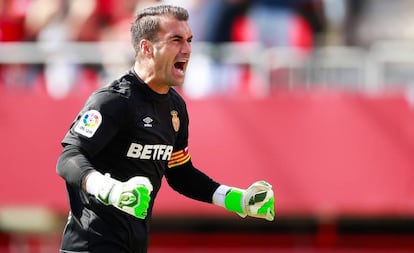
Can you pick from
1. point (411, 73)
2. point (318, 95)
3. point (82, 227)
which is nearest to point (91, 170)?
point (82, 227)

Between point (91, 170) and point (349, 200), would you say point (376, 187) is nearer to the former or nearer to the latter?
point (349, 200)

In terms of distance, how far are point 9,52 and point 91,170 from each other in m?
5.37

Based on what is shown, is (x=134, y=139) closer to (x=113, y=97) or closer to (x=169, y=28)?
(x=113, y=97)

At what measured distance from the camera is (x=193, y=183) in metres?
5.68

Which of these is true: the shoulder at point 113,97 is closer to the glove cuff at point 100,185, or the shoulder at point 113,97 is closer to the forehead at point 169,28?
the forehead at point 169,28

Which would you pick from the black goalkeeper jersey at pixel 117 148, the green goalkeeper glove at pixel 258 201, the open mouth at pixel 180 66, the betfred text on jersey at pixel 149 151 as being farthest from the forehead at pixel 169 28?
the green goalkeeper glove at pixel 258 201

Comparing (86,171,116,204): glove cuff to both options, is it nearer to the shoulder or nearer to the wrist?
the wrist

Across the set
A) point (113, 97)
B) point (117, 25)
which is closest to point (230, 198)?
point (113, 97)

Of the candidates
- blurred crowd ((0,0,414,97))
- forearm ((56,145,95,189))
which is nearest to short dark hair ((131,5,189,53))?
forearm ((56,145,95,189))

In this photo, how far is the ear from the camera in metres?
5.33

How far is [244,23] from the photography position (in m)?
10.1

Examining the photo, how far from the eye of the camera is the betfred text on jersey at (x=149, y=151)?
205 inches

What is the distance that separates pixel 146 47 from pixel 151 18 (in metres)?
0.15

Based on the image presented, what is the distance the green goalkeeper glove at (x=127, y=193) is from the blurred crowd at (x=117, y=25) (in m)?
5.24
